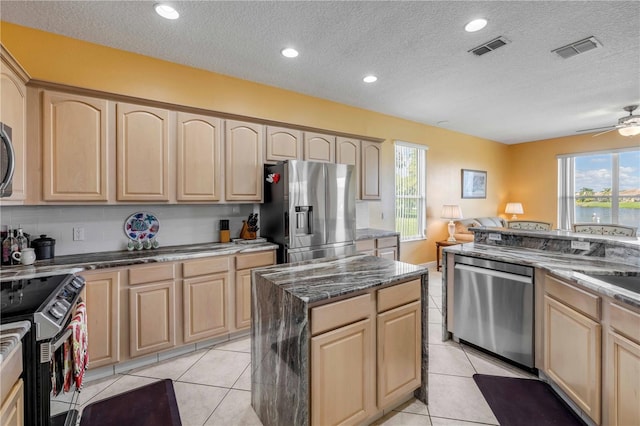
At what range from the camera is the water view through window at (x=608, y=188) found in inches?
218

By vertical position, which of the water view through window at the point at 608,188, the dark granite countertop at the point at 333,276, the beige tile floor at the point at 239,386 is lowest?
the beige tile floor at the point at 239,386

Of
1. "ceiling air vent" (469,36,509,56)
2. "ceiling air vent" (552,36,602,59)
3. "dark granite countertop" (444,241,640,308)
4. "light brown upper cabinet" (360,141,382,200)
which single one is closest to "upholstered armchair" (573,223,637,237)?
"dark granite countertop" (444,241,640,308)

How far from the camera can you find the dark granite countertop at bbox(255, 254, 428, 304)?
1.52 metres

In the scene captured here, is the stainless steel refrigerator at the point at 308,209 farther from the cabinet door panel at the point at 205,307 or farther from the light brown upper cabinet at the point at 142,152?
the light brown upper cabinet at the point at 142,152

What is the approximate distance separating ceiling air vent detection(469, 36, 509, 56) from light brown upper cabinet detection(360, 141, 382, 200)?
180 centimetres

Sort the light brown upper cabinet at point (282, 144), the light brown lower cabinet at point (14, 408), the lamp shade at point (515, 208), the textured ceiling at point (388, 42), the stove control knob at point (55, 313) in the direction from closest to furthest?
the light brown lower cabinet at point (14, 408) → the stove control knob at point (55, 313) → the textured ceiling at point (388, 42) → the light brown upper cabinet at point (282, 144) → the lamp shade at point (515, 208)

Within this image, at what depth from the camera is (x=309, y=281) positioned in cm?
168

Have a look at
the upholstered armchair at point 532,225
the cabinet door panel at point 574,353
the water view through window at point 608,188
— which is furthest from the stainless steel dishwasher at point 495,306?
the water view through window at point 608,188

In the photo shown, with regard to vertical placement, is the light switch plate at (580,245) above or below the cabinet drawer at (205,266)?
Answer: above

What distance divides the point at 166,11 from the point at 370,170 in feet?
9.95

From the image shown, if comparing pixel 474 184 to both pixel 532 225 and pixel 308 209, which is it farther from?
pixel 308 209

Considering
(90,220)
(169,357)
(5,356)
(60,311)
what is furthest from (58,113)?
(169,357)

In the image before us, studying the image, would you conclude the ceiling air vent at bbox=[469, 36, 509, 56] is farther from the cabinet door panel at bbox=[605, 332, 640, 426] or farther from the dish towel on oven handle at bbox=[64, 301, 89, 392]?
the dish towel on oven handle at bbox=[64, 301, 89, 392]

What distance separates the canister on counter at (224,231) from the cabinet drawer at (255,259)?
0.46m
